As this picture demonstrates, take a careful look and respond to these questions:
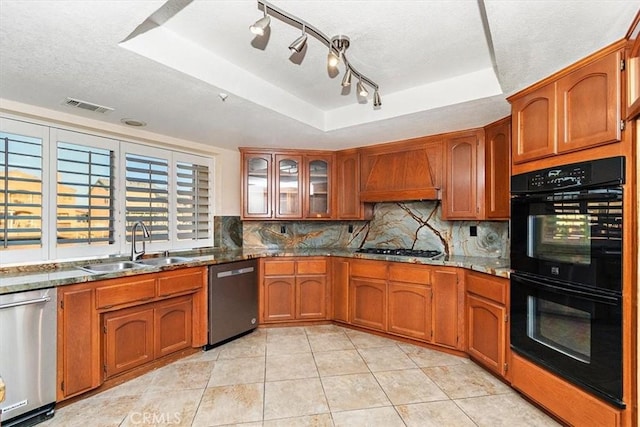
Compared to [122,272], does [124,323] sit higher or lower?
lower

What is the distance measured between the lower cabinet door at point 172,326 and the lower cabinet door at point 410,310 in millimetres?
1963

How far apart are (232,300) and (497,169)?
280cm

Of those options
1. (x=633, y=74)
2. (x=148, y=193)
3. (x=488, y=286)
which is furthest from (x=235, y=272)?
(x=633, y=74)

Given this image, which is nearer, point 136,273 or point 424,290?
point 136,273

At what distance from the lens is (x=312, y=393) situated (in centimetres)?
226

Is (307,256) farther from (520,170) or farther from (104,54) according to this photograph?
(104,54)

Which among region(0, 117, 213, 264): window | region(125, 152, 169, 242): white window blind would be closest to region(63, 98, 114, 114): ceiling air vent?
region(0, 117, 213, 264): window

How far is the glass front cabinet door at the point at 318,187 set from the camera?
3.88m

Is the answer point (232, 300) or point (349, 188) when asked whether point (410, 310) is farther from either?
point (232, 300)

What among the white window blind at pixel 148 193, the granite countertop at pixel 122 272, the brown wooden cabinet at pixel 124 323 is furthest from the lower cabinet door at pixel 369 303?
the white window blind at pixel 148 193

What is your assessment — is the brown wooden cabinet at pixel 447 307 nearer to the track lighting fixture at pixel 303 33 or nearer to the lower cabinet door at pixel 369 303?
the lower cabinet door at pixel 369 303

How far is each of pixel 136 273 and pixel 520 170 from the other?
9.60 feet

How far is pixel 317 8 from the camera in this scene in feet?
5.26

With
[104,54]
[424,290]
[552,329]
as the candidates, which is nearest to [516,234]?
[552,329]
